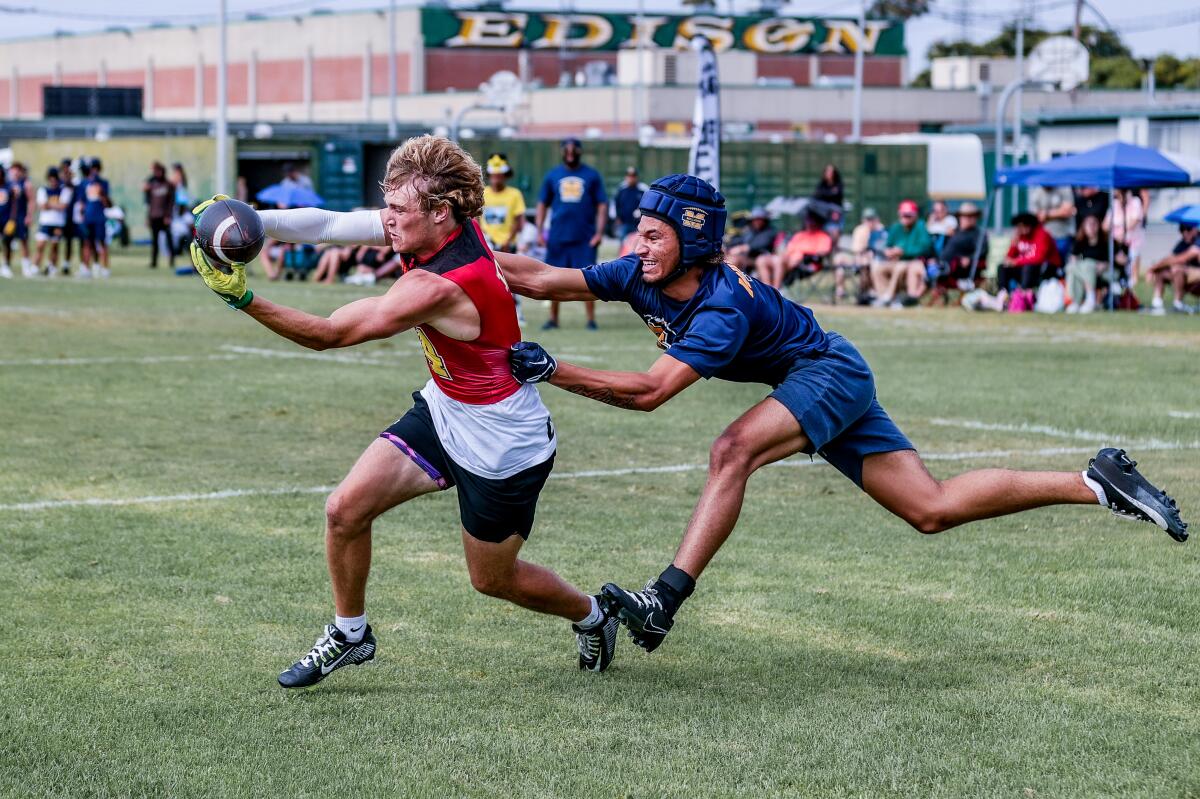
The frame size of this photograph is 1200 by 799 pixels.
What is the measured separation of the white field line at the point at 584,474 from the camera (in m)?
8.84

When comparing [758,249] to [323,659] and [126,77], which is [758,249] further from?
[126,77]

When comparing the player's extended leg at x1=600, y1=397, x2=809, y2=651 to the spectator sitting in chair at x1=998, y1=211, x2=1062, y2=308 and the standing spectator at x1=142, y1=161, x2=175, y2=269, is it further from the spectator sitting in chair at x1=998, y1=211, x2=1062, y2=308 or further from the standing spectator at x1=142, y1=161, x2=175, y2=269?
the standing spectator at x1=142, y1=161, x2=175, y2=269

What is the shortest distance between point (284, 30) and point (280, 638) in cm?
9099

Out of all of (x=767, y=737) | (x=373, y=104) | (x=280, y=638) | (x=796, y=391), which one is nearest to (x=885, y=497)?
(x=796, y=391)

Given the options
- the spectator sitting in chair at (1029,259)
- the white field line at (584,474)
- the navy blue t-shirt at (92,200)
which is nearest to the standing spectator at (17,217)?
the navy blue t-shirt at (92,200)

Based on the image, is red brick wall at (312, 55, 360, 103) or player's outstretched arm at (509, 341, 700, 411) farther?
red brick wall at (312, 55, 360, 103)

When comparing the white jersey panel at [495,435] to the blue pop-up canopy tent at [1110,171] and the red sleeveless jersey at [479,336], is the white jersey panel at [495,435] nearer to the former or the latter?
the red sleeveless jersey at [479,336]

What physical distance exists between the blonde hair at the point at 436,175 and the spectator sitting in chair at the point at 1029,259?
747 inches

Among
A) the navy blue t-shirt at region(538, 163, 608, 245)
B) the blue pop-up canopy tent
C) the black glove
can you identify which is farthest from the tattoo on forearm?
the blue pop-up canopy tent

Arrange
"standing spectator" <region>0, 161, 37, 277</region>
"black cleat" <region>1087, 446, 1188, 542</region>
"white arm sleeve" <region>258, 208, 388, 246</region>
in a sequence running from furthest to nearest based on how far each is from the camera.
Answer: "standing spectator" <region>0, 161, 37, 277</region>, "black cleat" <region>1087, 446, 1188, 542</region>, "white arm sleeve" <region>258, 208, 388, 246</region>

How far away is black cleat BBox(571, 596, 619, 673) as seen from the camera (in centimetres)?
593

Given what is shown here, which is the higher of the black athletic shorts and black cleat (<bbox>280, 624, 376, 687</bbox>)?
the black athletic shorts

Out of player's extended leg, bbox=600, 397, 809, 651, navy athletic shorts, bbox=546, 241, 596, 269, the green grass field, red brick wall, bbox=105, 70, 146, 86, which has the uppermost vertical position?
red brick wall, bbox=105, 70, 146, 86

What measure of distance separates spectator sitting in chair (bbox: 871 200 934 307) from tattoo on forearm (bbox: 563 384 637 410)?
1920 cm
